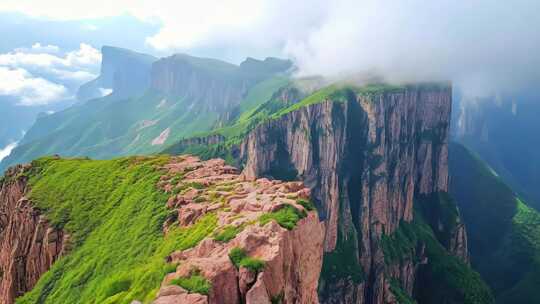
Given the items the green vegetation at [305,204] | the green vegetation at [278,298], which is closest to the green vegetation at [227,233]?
the green vegetation at [278,298]

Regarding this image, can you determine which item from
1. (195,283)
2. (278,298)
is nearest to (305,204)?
(278,298)

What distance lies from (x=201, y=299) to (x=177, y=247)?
53.1ft

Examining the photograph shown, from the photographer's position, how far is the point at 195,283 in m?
37.4

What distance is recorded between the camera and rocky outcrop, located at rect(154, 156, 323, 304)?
3834 cm

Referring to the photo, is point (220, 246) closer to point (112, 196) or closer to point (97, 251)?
point (97, 251)

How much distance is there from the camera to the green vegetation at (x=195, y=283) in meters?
36.8

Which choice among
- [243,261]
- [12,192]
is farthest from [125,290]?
[12,192]

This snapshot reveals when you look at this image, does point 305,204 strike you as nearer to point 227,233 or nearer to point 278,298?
point 227,233

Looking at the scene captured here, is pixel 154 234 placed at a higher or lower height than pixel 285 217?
lower

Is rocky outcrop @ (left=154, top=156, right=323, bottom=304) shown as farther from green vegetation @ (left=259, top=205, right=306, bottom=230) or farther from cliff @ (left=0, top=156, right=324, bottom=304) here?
green vegetation @ (left=259, top=205, right=306, bottom=230)

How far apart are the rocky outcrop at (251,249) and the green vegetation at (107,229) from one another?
9.23ft

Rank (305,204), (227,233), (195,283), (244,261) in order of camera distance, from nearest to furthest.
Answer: (195,283) → (244,261) → (227,233) → (305,204)

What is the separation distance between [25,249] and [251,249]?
59.1 meters

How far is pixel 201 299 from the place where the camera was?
35594mm
